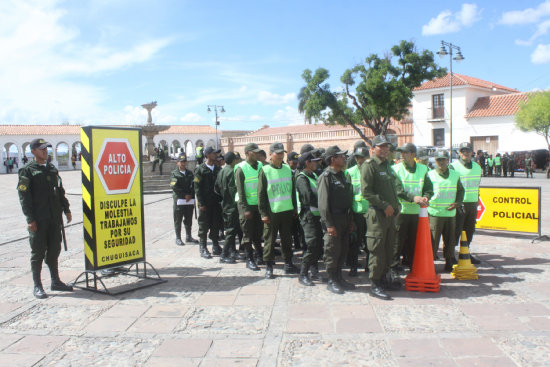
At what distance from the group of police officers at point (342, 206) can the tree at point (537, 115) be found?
29301 mm

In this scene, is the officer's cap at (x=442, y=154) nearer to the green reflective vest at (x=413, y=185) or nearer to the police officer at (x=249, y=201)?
the green reflective vest at (x=413, y=185)

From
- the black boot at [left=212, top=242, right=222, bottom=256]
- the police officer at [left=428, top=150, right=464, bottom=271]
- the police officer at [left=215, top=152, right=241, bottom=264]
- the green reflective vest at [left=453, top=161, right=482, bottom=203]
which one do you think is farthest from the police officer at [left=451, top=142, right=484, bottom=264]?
the black boot at [left=212, top=242, right=222, bottom=256]

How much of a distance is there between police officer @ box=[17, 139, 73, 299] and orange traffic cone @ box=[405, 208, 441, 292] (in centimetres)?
429

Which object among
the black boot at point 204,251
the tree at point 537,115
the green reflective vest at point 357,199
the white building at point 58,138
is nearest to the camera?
the green reflective vest at point 357,199

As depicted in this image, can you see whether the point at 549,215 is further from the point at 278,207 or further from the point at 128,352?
the point at 128,352

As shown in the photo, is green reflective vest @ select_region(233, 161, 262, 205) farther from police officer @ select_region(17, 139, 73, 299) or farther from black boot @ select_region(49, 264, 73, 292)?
black boot @ select_region(49, 264, 73, 292)

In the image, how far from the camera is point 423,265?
5.43 m

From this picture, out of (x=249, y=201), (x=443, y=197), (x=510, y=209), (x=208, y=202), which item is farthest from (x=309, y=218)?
(x=510, y=209)

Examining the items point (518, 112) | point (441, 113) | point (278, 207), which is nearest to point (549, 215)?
point (278, 207)

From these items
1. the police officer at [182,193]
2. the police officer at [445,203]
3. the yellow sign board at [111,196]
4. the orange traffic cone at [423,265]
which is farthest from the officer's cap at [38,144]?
the police officer at [445,203]

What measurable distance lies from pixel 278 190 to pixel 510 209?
5121 millimetres

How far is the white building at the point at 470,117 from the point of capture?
3600 centimetres

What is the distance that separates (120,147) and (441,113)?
37905 mm

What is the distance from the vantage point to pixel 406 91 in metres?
28.6
